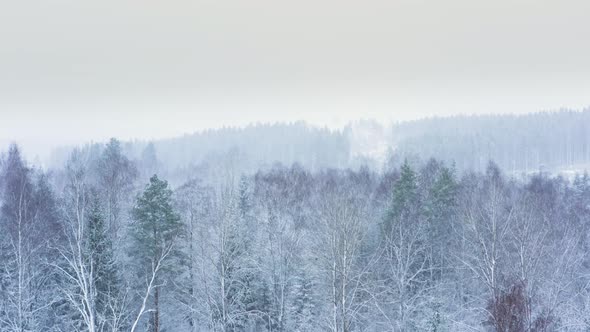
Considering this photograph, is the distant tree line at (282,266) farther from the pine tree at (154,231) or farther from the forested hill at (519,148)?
the forested hill at (519,148)

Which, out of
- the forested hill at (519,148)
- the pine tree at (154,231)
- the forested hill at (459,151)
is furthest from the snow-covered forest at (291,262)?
the forested hill at (519,148)

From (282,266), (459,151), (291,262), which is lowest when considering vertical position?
(291,262)

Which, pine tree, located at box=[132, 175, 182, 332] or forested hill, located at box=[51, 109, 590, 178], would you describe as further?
forested hill, located at box=[51, 109, 590, 178]

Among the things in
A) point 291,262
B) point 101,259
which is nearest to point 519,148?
point 291,262

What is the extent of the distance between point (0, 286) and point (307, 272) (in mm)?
17738

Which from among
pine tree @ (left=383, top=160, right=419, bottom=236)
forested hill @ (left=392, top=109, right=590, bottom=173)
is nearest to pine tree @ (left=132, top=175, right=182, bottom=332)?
pine tree @ (left=383, top=160, right=419, bottom=236)

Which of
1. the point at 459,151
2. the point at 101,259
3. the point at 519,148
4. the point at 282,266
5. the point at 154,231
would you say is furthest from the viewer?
the point at 519,148

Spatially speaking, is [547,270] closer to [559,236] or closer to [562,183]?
[559,236]

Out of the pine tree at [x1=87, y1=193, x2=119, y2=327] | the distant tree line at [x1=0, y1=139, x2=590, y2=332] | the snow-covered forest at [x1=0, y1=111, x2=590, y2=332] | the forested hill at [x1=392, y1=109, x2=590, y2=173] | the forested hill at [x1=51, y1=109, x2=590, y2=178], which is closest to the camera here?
the distant tree line at [x1=0, y1=139, x2=590, y2=332]

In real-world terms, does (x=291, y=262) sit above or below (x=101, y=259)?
below

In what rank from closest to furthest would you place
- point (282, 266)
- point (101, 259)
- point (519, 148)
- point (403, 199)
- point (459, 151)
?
point (101, 259)
point (282, 266)
point (403, 199)
point (459, 151)
point (519, 148)

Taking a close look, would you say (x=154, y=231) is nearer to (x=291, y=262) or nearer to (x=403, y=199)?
(x=291, y=262)

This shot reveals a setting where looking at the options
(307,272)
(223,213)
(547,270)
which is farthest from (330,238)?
(547,270)

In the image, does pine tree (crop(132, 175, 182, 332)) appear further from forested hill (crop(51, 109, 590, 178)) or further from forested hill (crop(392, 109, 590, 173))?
forested hill (crop(392, 109, 590, 173))
